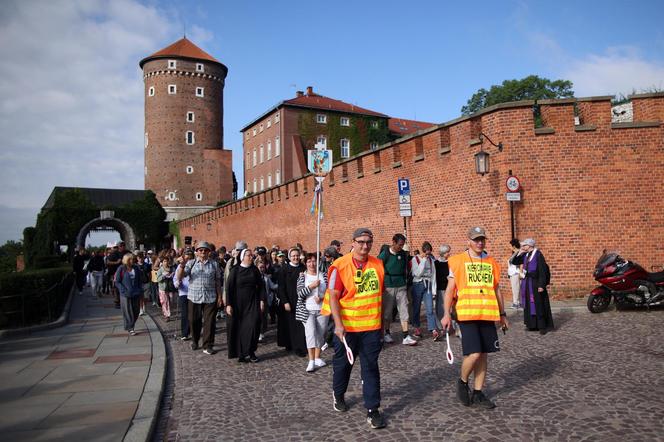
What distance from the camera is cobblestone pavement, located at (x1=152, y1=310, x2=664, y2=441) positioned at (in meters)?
4.62

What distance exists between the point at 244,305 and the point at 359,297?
3440mm

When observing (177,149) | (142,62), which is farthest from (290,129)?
(142,62)

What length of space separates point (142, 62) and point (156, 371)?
212 ft

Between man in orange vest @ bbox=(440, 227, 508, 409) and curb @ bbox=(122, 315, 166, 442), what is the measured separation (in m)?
2.93

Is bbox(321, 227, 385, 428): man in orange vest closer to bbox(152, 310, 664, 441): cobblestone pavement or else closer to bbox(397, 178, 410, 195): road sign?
bbox(152, 310, 664, 441): cobblestone pavement

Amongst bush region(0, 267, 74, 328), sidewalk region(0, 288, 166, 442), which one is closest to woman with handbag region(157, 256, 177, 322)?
sidewalk region(0, 288, 166, 442)

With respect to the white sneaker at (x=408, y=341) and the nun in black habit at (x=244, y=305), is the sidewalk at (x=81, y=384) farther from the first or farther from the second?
the white sneaker at (x=408, y=341)

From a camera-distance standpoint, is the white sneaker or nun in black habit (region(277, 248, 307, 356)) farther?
the white sneaker

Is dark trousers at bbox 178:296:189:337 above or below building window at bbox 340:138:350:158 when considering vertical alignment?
below

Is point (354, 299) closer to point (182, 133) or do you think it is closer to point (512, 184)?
point (512, 184)

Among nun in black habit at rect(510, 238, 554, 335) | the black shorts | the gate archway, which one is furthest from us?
the gate archway

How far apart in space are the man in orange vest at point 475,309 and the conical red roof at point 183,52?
208 ft

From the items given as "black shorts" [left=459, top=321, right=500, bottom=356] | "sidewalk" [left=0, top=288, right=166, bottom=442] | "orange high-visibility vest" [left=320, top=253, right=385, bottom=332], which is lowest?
"sidewalk" [left=0, top=288, right=166, bottom=442]

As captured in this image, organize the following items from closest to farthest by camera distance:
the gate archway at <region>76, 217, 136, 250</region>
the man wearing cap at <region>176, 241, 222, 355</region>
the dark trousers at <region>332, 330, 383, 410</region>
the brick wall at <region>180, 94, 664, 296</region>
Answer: the dark trousers at <region>332, 330, 383, 410</region> < the man wearing cap at <region>176, 241, 222, 355</region> < the brick wall at <region>180, 94, 664, 296</region> < the gate archway at <region>76, 217, 136, 250</region>
